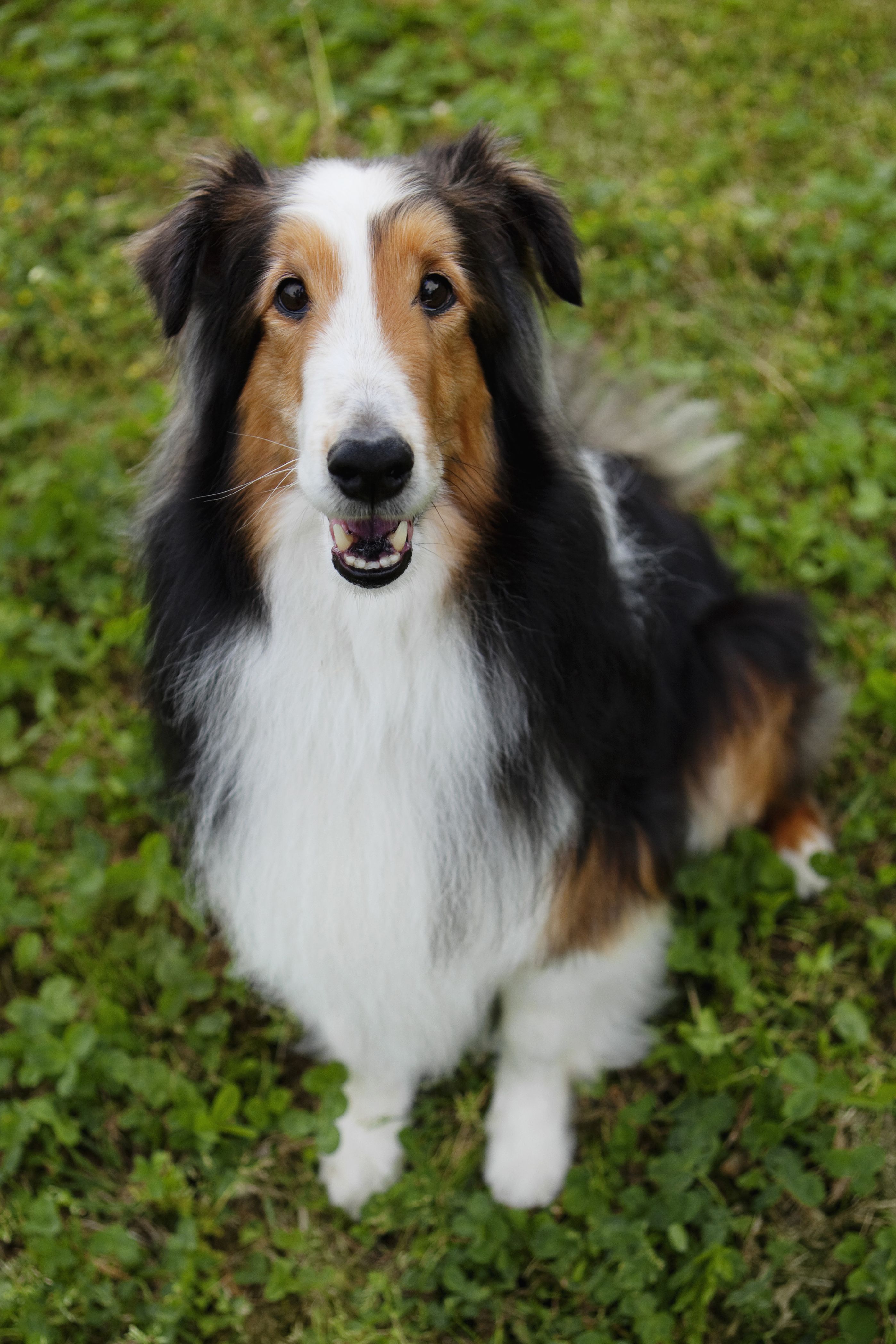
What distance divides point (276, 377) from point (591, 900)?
137cm

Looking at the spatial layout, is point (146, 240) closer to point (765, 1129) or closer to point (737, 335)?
point (765, 1129)

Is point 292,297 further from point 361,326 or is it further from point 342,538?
point 342,538

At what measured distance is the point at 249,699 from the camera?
2.29 m

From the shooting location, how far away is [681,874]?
3.13 meters

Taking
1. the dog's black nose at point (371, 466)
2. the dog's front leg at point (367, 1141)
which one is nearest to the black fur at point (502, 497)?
the dog's black nose at point (371, 466)

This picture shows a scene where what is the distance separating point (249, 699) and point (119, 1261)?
149 cm

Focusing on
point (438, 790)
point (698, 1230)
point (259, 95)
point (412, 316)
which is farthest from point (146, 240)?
point (259, 95)

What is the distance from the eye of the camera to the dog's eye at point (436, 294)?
2.12 meters

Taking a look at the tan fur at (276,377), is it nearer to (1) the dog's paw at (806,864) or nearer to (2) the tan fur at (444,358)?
(2) the tan fur at (444,358)

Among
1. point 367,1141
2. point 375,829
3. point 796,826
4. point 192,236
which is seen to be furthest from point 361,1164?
point 192,236

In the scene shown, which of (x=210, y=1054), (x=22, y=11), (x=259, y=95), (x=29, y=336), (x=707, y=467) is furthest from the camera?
(x=22, y=11)

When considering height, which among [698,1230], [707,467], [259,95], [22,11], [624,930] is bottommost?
[698,1230]

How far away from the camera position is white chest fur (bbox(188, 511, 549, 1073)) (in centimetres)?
223

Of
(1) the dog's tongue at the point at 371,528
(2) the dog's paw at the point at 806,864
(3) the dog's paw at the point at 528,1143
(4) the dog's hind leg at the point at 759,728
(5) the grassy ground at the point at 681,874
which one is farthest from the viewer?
(2) the dog's paw at the point at 806,864
